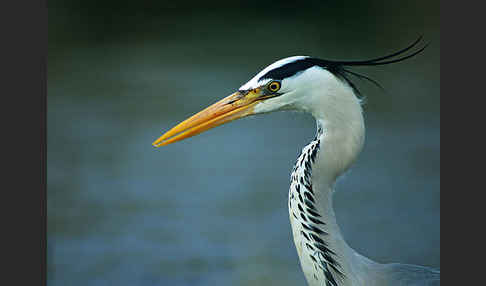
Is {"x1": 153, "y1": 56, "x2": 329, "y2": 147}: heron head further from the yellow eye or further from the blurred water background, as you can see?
the blurred water background

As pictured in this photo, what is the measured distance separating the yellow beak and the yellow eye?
0.04 metres

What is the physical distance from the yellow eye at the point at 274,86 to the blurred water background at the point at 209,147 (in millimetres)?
1621

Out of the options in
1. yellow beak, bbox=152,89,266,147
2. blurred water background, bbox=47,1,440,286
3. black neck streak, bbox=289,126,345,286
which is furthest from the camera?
blurred water background, bbox=47,1,440,286

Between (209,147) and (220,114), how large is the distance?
291 centimetres

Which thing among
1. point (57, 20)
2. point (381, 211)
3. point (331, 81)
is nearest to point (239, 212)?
point (381, 211)

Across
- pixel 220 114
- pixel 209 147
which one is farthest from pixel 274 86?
pixel 209 147

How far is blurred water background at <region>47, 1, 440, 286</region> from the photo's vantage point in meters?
3.45

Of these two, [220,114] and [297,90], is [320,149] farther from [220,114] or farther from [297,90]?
[220,114]

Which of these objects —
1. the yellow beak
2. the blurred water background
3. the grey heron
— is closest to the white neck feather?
the grey heron

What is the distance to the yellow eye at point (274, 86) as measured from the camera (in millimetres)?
1728

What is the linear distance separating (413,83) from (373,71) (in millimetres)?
446

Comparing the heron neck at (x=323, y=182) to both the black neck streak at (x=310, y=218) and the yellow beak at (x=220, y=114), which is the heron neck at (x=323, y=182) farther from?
the yellow beak at (x=220, y=114)

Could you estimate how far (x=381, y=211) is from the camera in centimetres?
379

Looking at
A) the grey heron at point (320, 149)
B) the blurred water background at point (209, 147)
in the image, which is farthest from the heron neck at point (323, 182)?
the blurred water background at point (209, 147)
